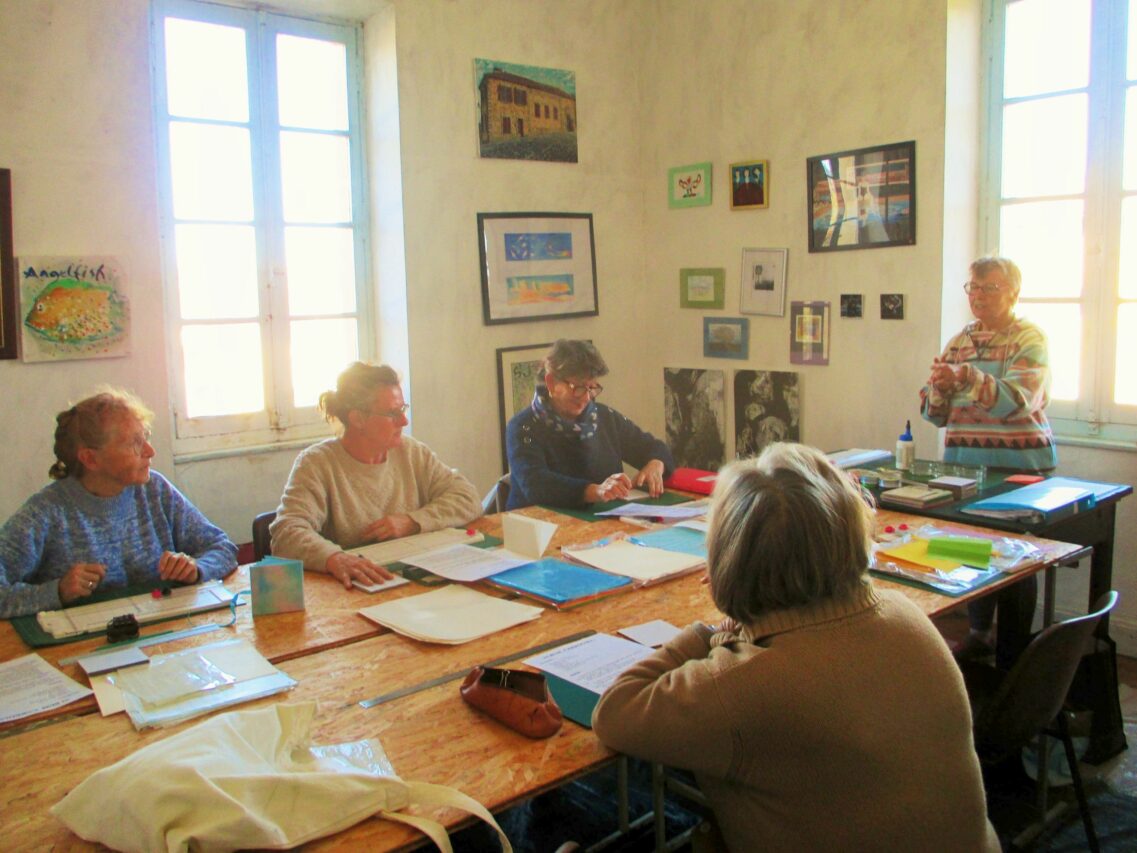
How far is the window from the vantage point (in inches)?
140

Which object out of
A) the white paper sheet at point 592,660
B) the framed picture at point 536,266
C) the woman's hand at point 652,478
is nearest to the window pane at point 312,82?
the framed picture at point 536,266

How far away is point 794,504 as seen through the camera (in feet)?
4.49

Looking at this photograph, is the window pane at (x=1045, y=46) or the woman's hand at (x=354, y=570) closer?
the woman's hand at (x=354, y=570)

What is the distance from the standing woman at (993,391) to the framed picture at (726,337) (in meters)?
1.17

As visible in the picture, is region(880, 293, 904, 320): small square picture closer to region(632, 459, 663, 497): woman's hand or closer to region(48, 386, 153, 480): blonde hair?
region(632, 459, 663, 497): woman's hand

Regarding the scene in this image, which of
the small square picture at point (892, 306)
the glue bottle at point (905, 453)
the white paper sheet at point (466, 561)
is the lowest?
the white paper sheet at point (466, 561)

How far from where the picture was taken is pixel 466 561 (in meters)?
2.47

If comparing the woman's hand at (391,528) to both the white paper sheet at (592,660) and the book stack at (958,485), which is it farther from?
the book stack at (958,485)

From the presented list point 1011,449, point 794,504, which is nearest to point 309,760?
point 794,504

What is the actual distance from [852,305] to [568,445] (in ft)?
4.94

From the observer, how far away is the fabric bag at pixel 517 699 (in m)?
1.54

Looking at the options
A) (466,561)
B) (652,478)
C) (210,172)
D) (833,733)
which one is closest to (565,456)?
(652,478)

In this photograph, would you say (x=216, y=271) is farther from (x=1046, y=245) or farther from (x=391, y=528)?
(x=1046, y=245)

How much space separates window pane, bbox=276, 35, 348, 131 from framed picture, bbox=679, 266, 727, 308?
177 cm
